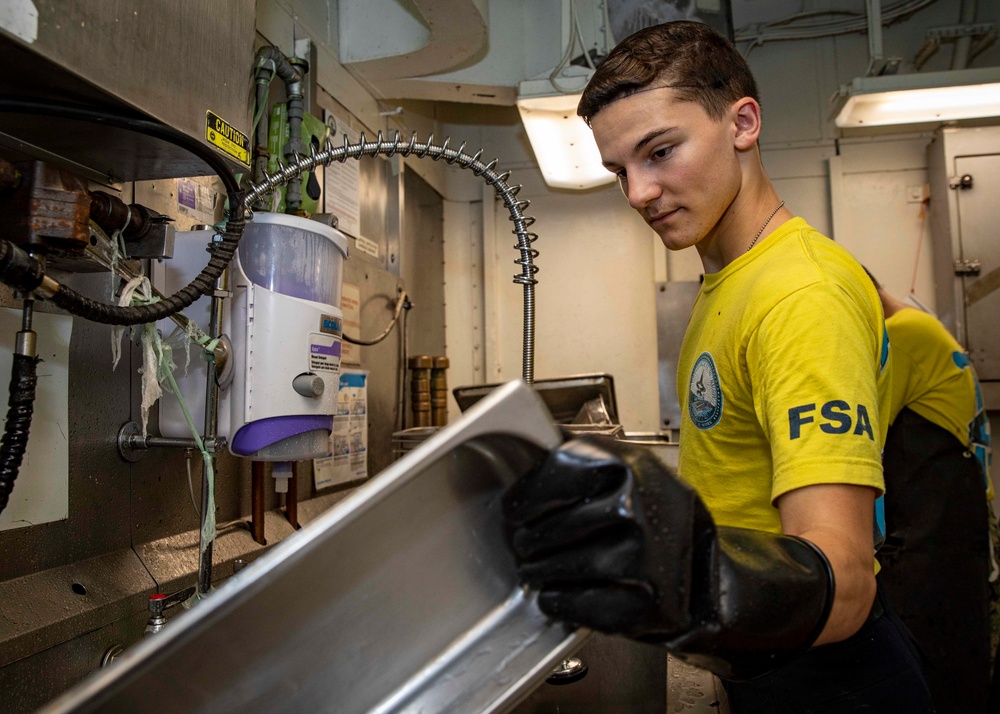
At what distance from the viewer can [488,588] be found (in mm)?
551

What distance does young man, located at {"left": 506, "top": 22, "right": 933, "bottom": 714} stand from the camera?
46 centimetres

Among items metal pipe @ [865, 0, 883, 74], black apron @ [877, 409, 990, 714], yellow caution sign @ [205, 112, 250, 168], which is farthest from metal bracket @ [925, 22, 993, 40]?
yellow caution sign @ [205, 112, 250, 168]

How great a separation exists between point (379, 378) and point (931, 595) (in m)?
1.76

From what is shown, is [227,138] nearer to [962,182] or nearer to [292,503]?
[292,503]

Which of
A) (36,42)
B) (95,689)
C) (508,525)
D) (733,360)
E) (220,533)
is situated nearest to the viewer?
(95,689)

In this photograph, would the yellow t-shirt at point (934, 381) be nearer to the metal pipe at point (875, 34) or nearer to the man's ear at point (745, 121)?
the metal pipe at point (875, 34)

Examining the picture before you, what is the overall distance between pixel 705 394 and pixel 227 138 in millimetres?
763

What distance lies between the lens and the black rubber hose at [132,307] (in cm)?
69

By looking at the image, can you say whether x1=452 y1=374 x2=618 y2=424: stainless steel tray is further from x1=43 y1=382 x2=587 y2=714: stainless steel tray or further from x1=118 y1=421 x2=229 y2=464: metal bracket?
→ x1=43 y1=382 x2=587 y2=714: stainless steel tray

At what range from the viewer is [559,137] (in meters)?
2.46

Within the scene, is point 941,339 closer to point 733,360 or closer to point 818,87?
point 733,360

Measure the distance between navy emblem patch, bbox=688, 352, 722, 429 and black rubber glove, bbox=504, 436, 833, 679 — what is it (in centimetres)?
31

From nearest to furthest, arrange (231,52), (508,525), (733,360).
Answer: (508,525), (733,360), (231,52)

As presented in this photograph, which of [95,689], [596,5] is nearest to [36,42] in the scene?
[95,689]
